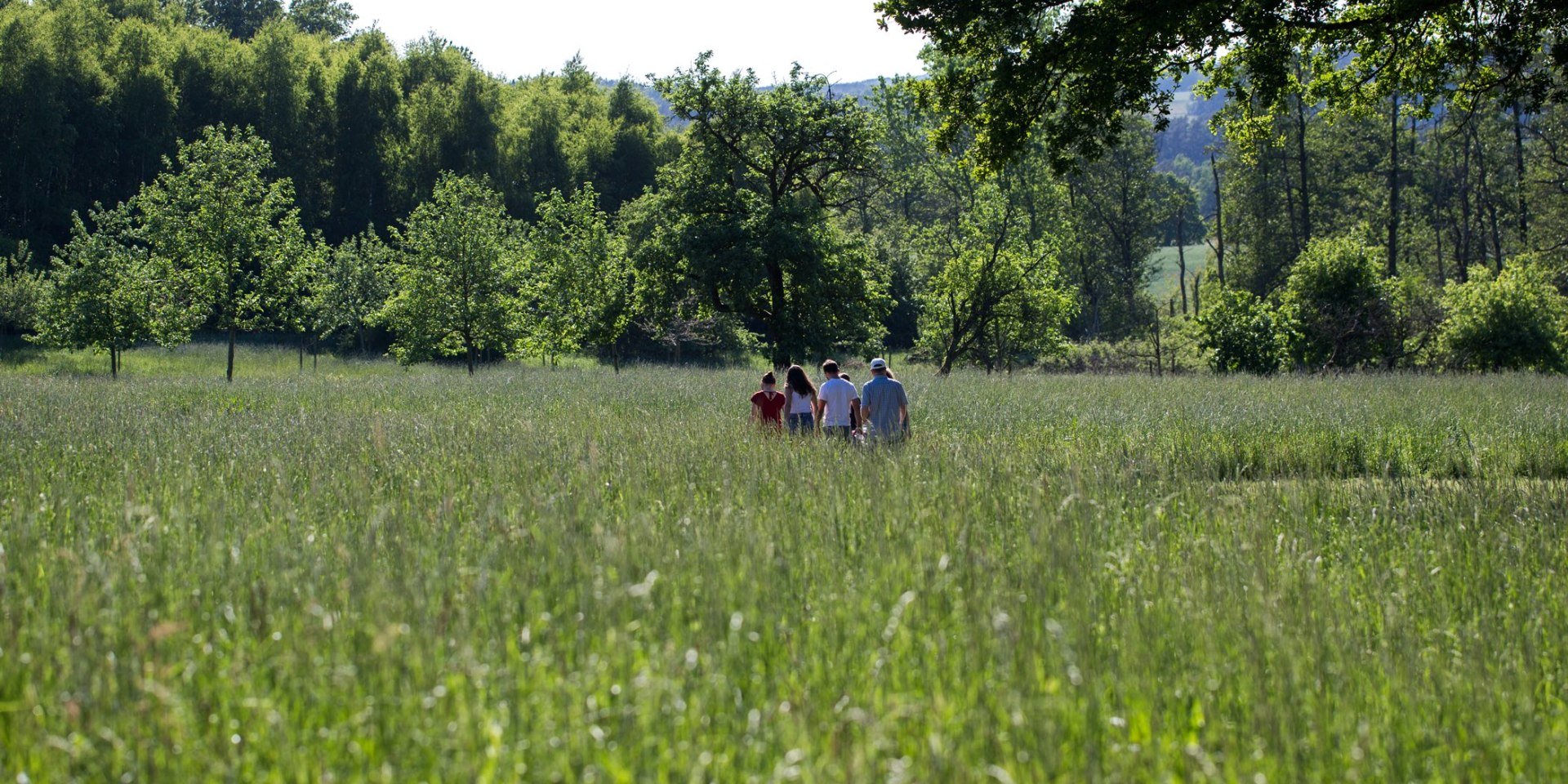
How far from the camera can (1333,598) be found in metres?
5.00

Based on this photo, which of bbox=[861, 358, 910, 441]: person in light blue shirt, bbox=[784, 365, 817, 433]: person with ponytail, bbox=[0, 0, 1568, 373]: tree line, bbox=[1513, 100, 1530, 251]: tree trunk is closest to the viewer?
bbox=[861, 358, 910, 441]: person in light blue shirt

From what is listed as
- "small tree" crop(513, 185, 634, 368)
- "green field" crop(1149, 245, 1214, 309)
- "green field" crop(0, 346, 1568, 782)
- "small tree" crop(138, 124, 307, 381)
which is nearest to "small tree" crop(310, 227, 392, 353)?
"small tree" crop(513, 185, 634, 368)

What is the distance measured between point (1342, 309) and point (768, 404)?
Result: 25.4 meters

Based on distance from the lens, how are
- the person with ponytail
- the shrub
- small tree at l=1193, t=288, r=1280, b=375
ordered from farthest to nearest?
the shrub < small tree at l=1193, t=288, r=1280, b=375 < the person with ponytail

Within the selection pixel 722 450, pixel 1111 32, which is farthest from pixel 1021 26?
pixel 722 450

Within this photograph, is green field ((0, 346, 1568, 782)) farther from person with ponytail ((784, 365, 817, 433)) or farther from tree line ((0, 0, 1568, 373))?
tree line ((0, 0, 1568, 373))

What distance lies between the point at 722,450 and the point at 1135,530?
12.3 ft

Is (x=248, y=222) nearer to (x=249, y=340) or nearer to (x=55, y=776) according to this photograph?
(x=249, y=340)

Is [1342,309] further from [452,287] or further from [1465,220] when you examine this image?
[452,287]

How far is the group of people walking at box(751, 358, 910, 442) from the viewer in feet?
35.2

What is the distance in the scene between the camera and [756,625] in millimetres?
3852

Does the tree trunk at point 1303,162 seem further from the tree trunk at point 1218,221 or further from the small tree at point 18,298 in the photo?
the small tree at point 18,298

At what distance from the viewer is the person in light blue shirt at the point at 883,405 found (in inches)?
421

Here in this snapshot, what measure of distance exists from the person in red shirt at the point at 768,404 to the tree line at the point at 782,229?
3941mm
